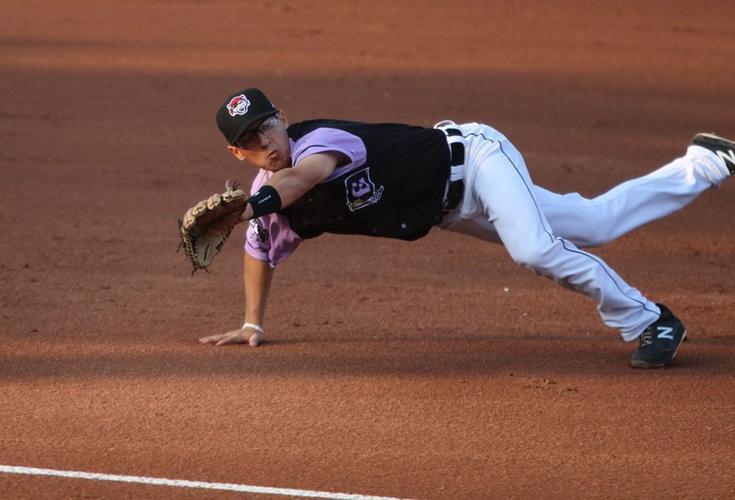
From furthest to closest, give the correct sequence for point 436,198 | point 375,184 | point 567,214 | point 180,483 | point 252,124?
point 567,214, point 436,198, point 375,184, point 252,124, point 180,483

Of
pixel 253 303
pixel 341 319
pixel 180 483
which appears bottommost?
pixel 180 483

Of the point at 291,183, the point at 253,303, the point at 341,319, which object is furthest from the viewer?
the point at 341,319

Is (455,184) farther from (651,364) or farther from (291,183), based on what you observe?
(651,364)

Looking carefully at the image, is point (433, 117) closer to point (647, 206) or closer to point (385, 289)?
point (385, 289)

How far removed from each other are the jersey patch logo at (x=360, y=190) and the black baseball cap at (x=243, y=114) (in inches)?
19.3

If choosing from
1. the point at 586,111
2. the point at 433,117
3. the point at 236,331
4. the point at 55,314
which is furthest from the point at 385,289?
the point at 586,111

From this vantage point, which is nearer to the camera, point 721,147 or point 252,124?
point 252,124

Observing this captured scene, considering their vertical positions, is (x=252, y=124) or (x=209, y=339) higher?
(x=252, y=124)

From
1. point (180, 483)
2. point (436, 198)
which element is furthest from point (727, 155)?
point (180, 483)

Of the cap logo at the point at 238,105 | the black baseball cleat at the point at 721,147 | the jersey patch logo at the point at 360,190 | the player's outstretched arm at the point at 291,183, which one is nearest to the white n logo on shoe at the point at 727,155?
the black baseball cleat at the point at 721,147

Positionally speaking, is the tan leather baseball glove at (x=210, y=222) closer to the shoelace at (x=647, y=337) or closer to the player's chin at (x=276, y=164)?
the player's chin at (x=276, y=164)

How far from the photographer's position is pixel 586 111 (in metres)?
14.3

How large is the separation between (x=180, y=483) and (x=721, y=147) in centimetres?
342

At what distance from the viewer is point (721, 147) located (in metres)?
6.46
